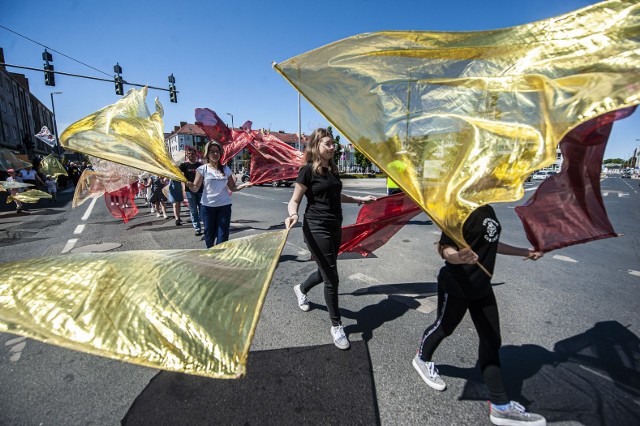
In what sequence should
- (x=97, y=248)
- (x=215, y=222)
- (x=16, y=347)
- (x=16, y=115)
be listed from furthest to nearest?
(x=16, y=115), (x=97, y=248), (x=215, y=222), (x=16, y=347)

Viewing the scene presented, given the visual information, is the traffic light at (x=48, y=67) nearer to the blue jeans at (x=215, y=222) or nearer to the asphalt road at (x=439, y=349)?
the asphalt road at (x=439, y=349)

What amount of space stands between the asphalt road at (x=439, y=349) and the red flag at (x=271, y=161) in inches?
70.5

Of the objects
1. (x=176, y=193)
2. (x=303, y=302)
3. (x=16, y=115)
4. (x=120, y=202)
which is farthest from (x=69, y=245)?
(x=16, y=115)

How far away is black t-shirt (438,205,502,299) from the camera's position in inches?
70.7

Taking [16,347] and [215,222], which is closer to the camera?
[16,347]

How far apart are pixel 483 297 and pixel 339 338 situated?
1295 mm

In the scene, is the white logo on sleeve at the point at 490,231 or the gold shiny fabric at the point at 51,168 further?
the gold shiny fabric at the point at 51,168

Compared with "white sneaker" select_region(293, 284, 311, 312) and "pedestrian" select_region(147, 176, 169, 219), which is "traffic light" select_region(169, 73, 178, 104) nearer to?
"pedestrian" select_region(147, 176, 169, 219)

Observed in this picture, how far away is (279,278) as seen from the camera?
4344 mm

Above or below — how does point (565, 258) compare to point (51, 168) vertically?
below

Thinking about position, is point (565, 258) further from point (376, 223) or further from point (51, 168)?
point (51, 168)

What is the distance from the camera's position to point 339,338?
2.68 metres

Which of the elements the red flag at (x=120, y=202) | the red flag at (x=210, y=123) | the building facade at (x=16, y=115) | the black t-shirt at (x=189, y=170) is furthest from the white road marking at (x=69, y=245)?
the building facade at (x=16, y=115)

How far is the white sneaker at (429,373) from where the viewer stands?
2.16 metres
